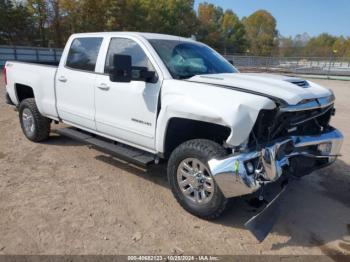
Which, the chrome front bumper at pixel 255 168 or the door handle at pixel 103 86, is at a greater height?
the door handle at pixel 103 86

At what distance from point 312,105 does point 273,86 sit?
47 centimetres

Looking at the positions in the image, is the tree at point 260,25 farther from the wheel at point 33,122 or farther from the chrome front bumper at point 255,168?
the chrome front bumper at point 255,168

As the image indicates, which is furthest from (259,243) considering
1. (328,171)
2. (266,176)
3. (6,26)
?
(6,26)

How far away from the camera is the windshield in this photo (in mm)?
4145

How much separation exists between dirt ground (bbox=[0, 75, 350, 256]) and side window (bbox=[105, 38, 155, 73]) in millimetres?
1576

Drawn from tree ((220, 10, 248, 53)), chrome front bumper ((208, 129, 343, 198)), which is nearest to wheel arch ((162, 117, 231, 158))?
chrome front bumper ((208, 129, 343, 198))

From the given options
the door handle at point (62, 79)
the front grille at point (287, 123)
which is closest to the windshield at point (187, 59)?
the front grille at point (287, 123)

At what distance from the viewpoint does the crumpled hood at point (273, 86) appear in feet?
10.9

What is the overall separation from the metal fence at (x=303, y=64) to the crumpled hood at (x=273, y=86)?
69.2 ft

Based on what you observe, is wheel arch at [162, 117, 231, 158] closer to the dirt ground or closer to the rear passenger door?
the dirt ground

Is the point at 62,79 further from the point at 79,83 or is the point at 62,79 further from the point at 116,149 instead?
the point at 116,149

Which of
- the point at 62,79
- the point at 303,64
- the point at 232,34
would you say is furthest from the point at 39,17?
the point at 232,34

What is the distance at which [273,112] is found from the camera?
10.9ft

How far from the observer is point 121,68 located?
3732 mm
